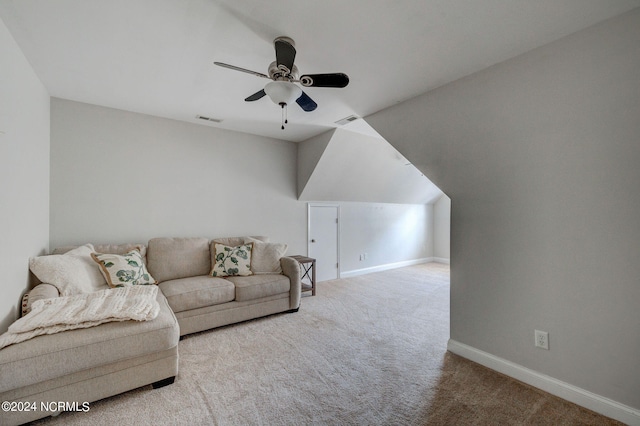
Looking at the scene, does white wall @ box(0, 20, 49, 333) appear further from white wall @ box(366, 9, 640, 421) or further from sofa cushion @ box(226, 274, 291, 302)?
white wall @ box(366, 9, 640, 421)

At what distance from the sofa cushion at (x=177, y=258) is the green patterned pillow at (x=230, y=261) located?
0.17 metres

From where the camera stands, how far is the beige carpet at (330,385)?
1.69 meters

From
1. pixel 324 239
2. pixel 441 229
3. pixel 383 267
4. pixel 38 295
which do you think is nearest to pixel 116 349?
pixel 38 295

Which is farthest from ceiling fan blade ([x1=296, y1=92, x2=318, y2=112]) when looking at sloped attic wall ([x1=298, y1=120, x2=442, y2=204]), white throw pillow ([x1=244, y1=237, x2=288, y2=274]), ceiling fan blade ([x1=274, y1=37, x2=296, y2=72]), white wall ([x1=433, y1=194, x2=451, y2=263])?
white wall ([x1=433, y1=194, x2=451, y2=263])

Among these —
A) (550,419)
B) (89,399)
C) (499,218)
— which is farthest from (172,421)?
(499,218)

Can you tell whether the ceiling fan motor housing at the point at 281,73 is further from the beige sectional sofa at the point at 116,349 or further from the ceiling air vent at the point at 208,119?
the beige sectional sofa at the point at 116,349

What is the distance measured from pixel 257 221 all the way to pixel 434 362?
3057 millimetres

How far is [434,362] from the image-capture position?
7.66ft

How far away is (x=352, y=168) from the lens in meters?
4.61

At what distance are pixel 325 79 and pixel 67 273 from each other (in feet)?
8.78

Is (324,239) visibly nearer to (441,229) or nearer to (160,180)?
(160,180)

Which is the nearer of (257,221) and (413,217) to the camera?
(257,221)

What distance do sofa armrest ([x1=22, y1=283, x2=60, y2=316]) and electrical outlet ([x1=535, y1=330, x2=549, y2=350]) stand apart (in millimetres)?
3729

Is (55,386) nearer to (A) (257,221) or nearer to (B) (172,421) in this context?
(B) (172,421)
